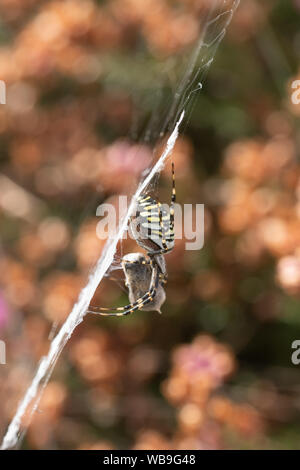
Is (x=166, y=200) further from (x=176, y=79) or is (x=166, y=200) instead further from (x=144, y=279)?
(x=176, y=79)

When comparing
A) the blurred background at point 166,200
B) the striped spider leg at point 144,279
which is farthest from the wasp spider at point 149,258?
the blurred background at point 166,200

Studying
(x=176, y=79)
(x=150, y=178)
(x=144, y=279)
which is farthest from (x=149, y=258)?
(x=176, y=79)

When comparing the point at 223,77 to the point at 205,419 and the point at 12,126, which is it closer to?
the point at 12,126

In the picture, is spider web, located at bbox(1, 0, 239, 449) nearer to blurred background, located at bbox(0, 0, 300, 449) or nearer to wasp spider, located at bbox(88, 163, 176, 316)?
wasp spider, located at bbox(88, 163, 176, 316)

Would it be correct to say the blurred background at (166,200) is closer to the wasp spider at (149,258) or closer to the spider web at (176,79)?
the spider web at (176,79)

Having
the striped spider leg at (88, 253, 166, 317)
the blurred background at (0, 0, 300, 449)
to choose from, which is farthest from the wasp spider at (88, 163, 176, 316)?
the blurred background at (0, 0, 300, 449)
